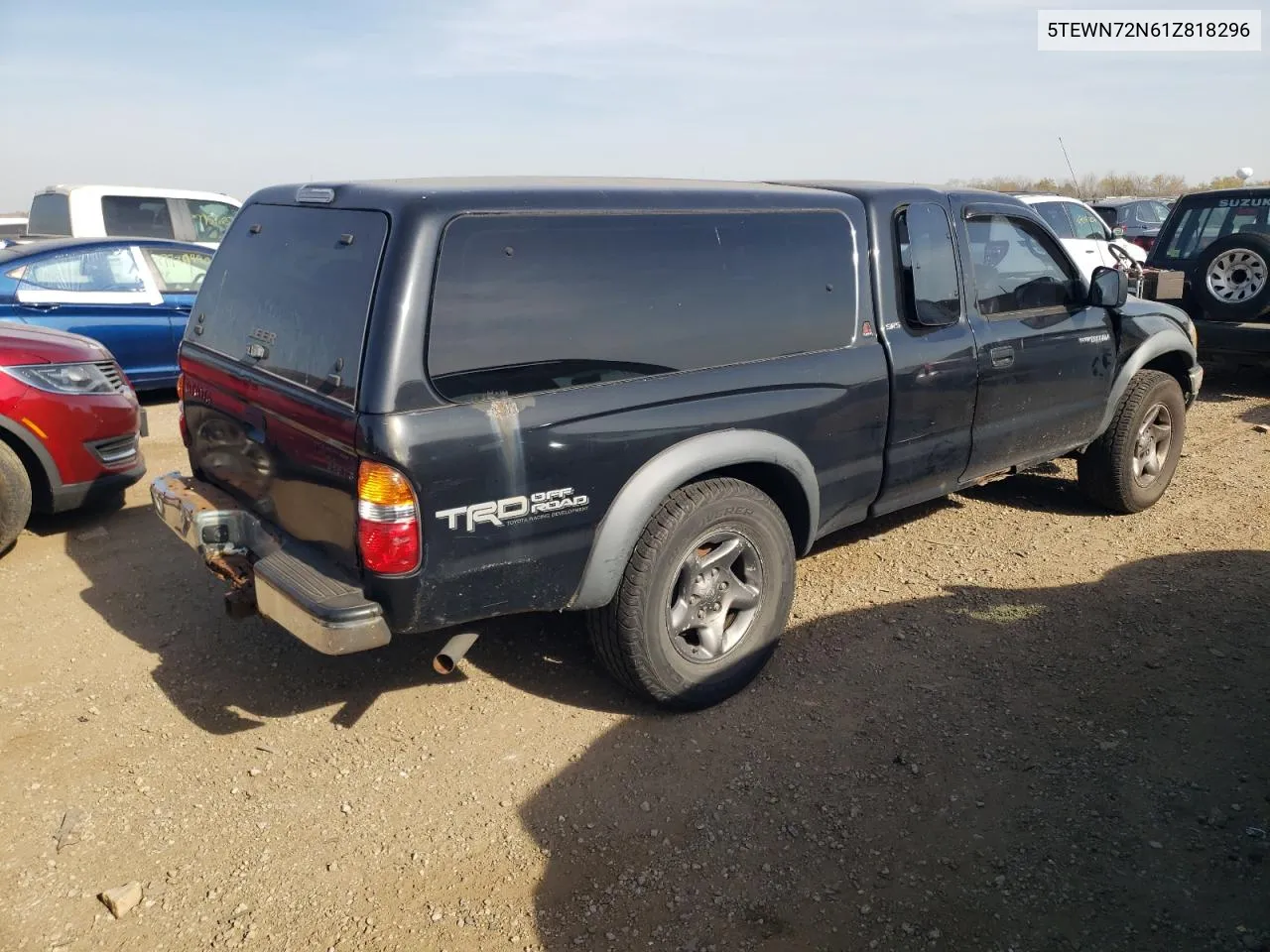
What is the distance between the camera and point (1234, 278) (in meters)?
8.30

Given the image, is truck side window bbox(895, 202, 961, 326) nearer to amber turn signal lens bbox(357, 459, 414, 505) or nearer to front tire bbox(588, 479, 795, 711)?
front tire bbox(588, 479, 795, 711)

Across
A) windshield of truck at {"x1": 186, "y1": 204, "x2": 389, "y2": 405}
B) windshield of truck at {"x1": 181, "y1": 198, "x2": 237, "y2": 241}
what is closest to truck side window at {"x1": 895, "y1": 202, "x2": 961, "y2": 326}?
windshield of truck at {"x1": 186, "y1": 204, "x2": 389, "y2": 405}

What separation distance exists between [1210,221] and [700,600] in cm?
799

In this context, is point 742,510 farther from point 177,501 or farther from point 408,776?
point 177,501

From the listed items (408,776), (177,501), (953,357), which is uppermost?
(953,357)

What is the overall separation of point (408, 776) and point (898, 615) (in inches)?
89.8

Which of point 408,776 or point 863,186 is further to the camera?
point 863,186

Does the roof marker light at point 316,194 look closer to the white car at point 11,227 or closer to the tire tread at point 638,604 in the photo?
the tire tread at point 638,604

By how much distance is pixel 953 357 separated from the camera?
4395 mm

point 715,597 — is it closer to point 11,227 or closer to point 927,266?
point 927,266

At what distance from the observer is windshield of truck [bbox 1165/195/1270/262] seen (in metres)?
8.92

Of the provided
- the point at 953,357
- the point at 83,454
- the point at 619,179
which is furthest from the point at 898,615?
the point at 83,454

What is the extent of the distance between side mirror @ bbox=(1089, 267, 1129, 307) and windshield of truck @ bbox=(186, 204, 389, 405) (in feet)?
12.2

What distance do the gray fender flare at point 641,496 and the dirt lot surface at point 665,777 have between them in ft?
2.04
